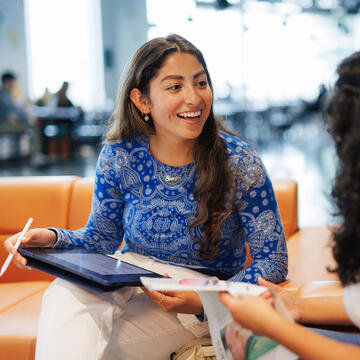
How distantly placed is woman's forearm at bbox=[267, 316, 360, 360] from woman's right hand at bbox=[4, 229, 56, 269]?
86cm

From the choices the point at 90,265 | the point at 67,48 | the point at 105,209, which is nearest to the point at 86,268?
the point at 90,265

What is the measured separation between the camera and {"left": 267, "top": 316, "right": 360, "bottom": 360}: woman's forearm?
93cm

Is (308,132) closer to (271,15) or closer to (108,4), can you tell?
(271,15)

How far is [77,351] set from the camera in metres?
1.29

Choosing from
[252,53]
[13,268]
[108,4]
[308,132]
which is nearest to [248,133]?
[252,53]

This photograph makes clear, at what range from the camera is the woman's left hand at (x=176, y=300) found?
4.36 ft

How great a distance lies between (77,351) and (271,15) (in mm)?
9894

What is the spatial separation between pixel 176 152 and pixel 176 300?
1.76 feet

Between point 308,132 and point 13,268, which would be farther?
point 308,132

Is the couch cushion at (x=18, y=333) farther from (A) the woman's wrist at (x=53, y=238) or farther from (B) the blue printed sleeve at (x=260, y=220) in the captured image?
(B) the blue printed sleeve at (x=260, y=220)

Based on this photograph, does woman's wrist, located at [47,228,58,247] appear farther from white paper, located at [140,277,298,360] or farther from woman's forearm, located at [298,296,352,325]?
woman's forearm, located at [298,296,352,325]

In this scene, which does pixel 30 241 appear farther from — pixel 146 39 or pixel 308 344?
pixel 146 39

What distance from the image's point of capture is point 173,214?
1.62 m

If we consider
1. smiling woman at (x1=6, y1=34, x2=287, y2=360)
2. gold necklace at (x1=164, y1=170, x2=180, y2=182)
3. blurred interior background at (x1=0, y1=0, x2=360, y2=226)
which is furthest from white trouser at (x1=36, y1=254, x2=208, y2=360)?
blurred interior background at (x1=0, y1=0, x2=360, y2=226)
